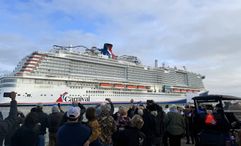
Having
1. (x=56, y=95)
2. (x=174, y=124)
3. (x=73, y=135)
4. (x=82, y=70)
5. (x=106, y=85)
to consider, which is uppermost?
(x=82, y=70)

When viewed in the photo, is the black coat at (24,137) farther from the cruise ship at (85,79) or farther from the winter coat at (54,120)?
the cruise ship at (85,79)

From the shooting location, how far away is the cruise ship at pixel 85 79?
127 feet

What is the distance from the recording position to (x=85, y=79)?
146 ft

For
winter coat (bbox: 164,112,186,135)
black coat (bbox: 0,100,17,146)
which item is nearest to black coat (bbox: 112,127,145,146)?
black coat (bbox: 0,100,17,146)

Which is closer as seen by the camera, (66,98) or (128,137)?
(128,137)

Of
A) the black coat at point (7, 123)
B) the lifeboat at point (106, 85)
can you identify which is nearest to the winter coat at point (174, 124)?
the black coat at point (7, 123)

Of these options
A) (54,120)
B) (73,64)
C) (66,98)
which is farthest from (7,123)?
(73,64)

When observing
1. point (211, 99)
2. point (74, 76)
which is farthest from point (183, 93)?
point (211, 99)

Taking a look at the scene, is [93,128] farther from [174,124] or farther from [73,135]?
[174,124]

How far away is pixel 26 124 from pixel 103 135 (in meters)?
1.20

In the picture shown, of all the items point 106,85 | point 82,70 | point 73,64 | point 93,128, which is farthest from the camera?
point 106,85

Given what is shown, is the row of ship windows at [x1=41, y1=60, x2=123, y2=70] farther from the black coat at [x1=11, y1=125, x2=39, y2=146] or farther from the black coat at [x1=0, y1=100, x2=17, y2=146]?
the black coat at [x1=11, y1=125, x2=39, y2=146]

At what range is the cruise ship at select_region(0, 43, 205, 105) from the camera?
38562 mm

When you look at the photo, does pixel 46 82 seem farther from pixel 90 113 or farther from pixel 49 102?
pixel 90 113
